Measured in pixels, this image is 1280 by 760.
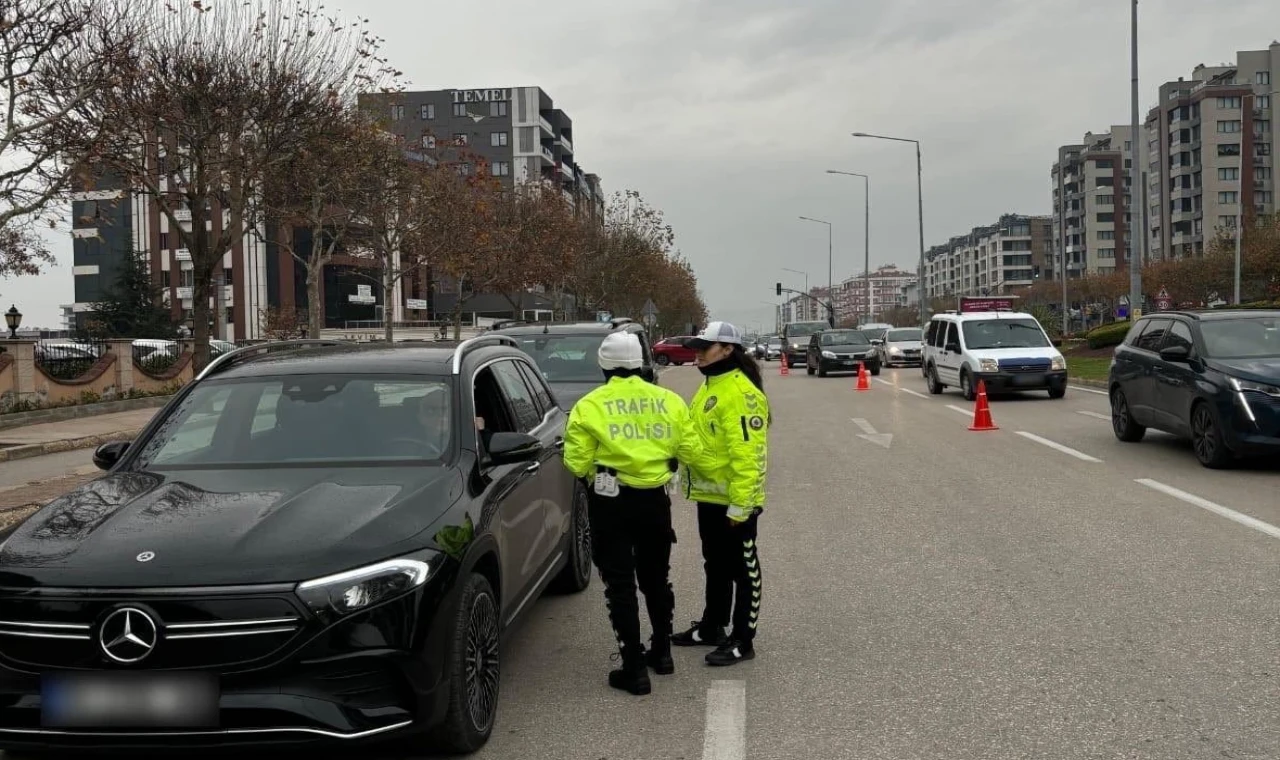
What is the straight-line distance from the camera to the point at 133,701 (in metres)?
3.44

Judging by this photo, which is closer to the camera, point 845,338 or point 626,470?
point 626,470

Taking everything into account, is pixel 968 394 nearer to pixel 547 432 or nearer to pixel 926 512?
pixel 926 512

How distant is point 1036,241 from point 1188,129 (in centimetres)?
7002

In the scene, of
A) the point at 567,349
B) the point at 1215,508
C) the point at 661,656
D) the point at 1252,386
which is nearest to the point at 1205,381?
the point at 1252,386

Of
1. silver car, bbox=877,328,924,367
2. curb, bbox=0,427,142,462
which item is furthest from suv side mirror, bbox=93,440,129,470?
silver car, bbox=877,328,924,367

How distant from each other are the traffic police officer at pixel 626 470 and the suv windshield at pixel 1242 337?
8.93m

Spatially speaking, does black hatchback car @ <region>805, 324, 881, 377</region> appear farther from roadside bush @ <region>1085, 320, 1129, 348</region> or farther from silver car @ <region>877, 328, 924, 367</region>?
roadside bush @ <region>1085, 320, 1129, 348</region>

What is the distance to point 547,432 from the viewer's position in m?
6.29

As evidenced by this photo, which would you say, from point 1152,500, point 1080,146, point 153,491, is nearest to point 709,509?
point 153,491

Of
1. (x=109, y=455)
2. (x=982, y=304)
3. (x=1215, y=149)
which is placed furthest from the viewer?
(x=1215, y=149)

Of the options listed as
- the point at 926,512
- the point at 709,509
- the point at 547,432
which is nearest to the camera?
the point at 709,509

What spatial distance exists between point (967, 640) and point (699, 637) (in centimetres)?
130

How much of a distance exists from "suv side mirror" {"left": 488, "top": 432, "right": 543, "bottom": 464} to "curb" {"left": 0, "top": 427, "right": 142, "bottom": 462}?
12.9 meters

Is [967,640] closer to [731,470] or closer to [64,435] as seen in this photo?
[731,470]
